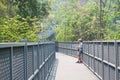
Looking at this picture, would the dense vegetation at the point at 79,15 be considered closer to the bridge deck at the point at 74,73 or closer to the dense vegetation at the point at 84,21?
the dense vegetation at the point at 84,21

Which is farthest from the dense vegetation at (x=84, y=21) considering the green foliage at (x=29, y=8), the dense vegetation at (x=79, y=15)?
the green foliage at (x=29, y=8)

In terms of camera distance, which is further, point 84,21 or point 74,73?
point 84,21

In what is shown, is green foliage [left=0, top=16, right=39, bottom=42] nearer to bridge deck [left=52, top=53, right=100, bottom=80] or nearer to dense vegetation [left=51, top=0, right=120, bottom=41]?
bridge deck [left=52, top=53, right=100, bottom=80]

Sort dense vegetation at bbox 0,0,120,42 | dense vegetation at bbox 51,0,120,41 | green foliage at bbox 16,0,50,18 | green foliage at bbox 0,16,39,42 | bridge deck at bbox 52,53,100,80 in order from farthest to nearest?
1. dense vegetation at bbox 51,0,120,41
2. dense vegetation at bbox 0,0,120,42
3. green foliage at bbox 16,0,50,18
4. bridge deck at bbox 52,53,100,80
5. green foliage at bbox 0,16,39,42

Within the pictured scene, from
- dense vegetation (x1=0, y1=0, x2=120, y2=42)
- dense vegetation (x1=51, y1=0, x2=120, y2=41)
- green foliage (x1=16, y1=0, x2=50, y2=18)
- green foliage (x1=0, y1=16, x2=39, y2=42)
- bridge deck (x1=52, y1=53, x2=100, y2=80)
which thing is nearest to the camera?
green foliage (x1=0, y1=16, x2=39, y2=42)

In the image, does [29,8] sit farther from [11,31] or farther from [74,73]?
[11,31]

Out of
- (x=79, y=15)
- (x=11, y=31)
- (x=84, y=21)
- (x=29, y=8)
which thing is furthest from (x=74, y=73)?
(x=79, y=15)

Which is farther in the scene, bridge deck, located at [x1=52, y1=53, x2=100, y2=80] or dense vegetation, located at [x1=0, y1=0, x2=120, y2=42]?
dense vegetation, located at [x1=0, y1=0, x2=120, y2=42]

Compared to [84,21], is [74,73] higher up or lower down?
lower down

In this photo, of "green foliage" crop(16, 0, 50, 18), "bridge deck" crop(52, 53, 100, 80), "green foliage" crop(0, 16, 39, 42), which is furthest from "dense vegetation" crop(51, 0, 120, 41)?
"green foliage" crop(0, 16, 39, 42)

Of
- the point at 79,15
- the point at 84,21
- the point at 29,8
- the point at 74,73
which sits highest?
the point at 79,15

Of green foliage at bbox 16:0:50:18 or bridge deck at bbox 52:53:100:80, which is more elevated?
green foliage at bbox 16:0:50:18

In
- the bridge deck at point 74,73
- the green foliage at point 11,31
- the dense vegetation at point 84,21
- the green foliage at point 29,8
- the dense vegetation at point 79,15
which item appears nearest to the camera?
the green foliage at point 11,31

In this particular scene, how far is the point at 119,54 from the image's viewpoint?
9141 millimetres
